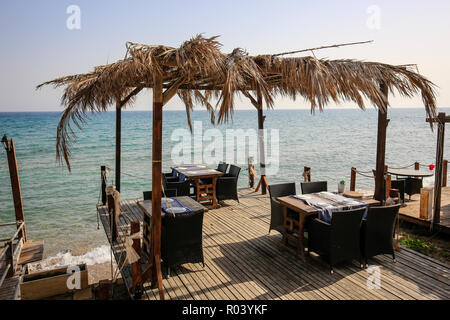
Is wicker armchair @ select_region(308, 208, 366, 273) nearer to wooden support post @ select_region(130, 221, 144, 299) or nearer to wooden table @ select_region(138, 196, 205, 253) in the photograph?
wooden table @ select_region(138, 196, 205, 253)

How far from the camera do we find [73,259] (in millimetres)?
7621

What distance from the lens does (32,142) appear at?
112ft

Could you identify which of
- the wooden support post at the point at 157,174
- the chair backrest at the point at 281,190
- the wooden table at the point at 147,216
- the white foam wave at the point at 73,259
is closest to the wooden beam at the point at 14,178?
the white foam wave at the point at 73,259

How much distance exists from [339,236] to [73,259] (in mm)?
6619

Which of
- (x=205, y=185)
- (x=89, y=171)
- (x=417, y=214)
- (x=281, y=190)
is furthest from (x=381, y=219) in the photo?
(x=89, y=171)

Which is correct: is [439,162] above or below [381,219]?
above

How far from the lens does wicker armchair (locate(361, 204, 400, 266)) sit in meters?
3.90

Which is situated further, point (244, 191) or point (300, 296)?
point (244, 191)

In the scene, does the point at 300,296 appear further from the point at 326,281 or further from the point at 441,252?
the point at 441,252

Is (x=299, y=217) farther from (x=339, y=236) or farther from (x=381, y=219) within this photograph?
(x=381, y=219)

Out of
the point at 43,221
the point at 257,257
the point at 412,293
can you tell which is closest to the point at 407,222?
the point at 412,293

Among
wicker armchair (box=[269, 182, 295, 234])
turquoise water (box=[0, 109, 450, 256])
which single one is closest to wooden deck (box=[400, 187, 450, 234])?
wicker armchair (box=[269, 182, 295, 234])

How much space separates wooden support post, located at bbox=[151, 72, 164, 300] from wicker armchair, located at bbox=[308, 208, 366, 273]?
202cm
